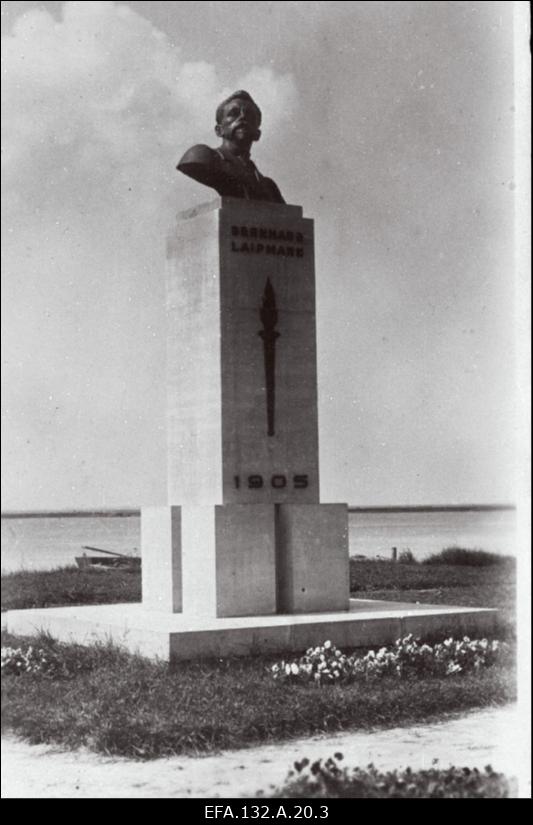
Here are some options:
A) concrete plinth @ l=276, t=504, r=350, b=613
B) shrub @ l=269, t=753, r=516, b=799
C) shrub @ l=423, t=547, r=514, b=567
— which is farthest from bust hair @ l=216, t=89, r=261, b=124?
shrub @ l=423, t=547, r=514, b=567

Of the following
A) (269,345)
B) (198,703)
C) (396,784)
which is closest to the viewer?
(396,784)

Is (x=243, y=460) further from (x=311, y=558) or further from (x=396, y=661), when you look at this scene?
(x=396, y=661)

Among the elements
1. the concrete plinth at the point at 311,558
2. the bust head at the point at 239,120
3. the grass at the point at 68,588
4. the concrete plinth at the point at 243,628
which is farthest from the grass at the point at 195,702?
the bust head at the point at 239,120

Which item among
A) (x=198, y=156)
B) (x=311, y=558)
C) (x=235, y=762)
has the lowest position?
(x=235, y=762)

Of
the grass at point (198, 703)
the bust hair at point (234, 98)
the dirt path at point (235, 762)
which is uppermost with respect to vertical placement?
the bust hair at point (234, 98)

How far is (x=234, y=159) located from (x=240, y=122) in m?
0.36

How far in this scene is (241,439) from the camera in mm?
11555

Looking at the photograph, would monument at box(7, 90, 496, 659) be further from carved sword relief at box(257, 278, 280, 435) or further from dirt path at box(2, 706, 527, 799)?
dirt path at box(2, 706, 527, 799)

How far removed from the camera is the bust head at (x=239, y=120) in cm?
1222

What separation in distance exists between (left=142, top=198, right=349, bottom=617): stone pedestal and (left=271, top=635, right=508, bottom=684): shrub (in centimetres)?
138

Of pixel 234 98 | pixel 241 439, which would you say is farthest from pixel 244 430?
pixel 234 98

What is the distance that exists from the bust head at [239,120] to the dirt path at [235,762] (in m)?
6.28

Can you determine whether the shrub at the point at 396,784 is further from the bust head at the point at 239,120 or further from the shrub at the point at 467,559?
the shrub at the point at 467,559
